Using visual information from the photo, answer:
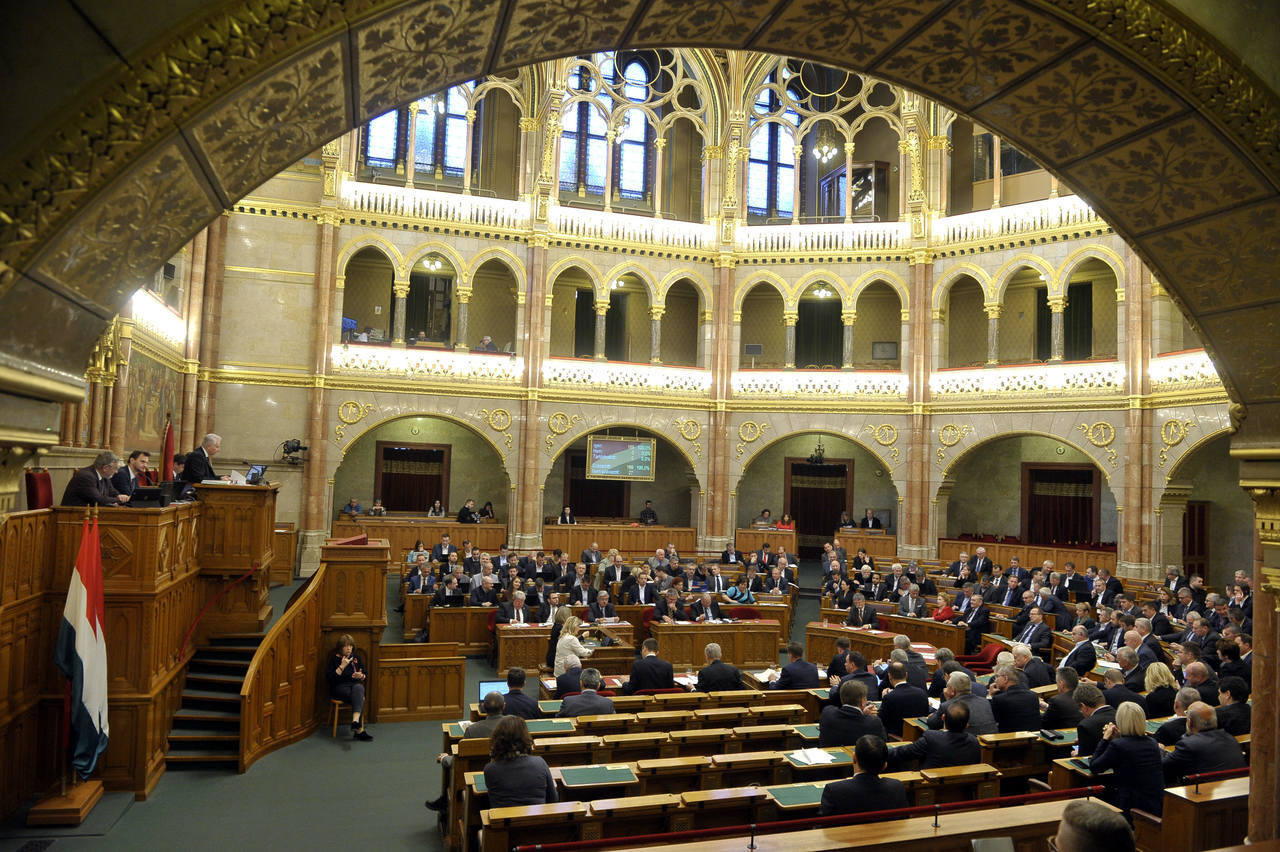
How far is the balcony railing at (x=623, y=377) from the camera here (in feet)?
70.3

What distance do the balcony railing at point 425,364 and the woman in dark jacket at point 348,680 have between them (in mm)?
10725

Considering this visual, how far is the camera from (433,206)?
68.2 ft

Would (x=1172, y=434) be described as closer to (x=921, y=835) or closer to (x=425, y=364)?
(x=921, y=835)

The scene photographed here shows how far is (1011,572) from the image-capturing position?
635 inches

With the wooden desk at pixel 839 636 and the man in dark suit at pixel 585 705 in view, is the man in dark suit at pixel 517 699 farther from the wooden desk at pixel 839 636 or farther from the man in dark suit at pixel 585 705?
the wooden desk at pixel 839 636

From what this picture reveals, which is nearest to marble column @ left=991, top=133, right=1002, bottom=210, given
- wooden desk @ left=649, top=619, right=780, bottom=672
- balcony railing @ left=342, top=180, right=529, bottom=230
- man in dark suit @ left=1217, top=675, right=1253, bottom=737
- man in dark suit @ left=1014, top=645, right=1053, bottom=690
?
balcony railing @ left=342, top=180, right=529, bottom=230

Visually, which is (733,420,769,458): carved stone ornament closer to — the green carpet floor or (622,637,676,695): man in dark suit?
(622,637,676,695): man in dark suit

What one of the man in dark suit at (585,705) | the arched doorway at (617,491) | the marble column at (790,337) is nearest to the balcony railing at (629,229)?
the marble column at (790,337)

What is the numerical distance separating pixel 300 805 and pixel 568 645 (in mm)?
3741

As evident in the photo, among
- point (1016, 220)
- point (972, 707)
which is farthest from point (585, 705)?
point (1016, 220)

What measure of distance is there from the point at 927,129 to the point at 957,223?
8.35 feet

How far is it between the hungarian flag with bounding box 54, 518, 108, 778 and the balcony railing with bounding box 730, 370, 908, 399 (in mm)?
16666

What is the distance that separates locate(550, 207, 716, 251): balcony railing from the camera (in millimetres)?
21547

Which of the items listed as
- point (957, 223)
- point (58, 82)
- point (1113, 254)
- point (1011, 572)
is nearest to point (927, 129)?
point (957, 223)
